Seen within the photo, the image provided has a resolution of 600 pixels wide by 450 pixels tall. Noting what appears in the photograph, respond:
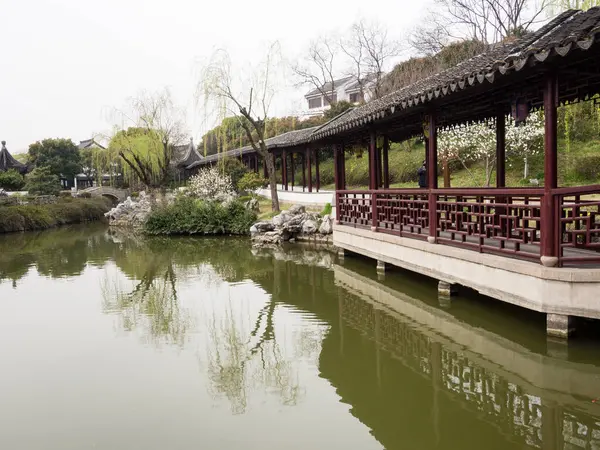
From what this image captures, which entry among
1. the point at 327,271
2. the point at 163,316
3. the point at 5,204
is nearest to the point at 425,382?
the point at 163,316

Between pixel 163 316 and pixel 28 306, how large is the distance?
8.40 feet

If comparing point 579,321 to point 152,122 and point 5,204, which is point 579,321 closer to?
point 152,122

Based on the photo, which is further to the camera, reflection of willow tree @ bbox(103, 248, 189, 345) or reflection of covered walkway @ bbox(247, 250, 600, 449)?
reflection of willow tree @ bbox(103, 248, 189, 345)

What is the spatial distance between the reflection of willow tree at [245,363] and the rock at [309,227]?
7.22 metres

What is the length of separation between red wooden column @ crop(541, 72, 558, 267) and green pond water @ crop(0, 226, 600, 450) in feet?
2.87

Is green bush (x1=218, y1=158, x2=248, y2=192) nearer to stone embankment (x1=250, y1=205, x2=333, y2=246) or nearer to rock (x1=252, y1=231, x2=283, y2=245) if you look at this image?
stone embankment (x1=250, y1=205, x2=333, y2=246)

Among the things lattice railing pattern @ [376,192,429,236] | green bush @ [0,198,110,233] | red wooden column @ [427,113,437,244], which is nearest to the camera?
red wooden column @ [427,113,437,244]

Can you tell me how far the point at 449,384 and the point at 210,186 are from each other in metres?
17.4

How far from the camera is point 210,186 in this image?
20703 mm

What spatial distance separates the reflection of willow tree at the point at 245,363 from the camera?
4410 mm

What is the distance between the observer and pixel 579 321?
519 centimetres

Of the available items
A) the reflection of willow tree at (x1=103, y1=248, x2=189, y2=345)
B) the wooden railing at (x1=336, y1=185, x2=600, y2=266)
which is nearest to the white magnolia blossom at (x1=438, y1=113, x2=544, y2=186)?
the wooden railing at (x1=336, y1=185, x2=600, y2=266)

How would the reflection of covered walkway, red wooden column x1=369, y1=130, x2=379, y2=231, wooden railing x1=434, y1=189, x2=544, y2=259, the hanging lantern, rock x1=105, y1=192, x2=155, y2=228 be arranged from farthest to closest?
1. rock x1=105, y1=192, x2=155, y2=228
2. red wooden column x1=369, y1=130, x2=379, y2=231
3. the hanging lantern
4. wooden railing x1=434, y1=189, x2=544, y2=259
5. the reflection of covered walkway

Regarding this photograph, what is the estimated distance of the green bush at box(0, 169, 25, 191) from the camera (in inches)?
1260
